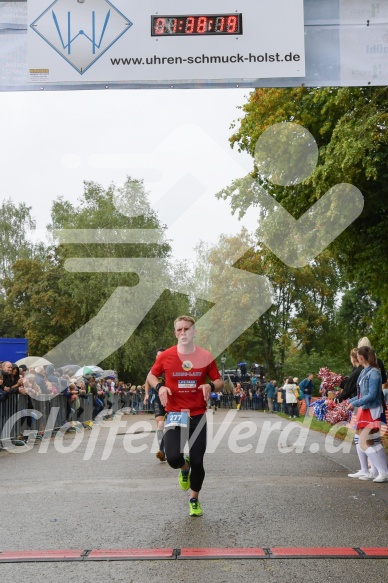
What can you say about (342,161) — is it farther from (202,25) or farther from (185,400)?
(185,400)

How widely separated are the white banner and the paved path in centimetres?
447

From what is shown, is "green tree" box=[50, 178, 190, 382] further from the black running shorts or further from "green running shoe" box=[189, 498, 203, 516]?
"green running shoe" box=[189, 498, 203, 516]

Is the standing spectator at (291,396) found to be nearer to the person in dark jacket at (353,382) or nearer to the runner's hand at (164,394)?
the person in dark jacket at (353,382)

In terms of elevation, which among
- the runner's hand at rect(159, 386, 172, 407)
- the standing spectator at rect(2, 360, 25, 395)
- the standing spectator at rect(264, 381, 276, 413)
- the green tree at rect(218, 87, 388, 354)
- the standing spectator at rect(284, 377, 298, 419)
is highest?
the green tree at rect(218, 87, 388, 354)

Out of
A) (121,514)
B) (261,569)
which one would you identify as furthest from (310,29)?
(261,569)

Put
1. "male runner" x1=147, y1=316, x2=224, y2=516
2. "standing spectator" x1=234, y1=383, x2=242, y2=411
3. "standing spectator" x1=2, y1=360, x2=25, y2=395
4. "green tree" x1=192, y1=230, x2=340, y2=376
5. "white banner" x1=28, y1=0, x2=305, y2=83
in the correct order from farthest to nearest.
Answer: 1. "green tree" x1=192, y1=230, x2=340, y2=376
2. "standing spectator" x1=234, y1=383, x2=242, y2=411
3. "standing spectator" x1=2, y1=360, x2=25, y2=395
4. "white banner" x1=28, y1=0, x2=305, y2=83
5. "male runner" x1=147, y1=316, x2=224, y2=516

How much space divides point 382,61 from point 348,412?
6.39 meters

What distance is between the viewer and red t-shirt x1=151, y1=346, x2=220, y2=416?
28.8 feet

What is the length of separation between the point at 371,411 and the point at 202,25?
16.4 feet

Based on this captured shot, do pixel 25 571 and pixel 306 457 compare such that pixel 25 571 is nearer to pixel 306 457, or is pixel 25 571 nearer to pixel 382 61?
pixel 382 61

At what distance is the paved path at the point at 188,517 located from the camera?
6.22m

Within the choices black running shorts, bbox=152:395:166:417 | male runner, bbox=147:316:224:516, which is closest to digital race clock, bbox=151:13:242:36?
male runner, bbox=147:316:224:516

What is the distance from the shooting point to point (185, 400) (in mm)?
8797

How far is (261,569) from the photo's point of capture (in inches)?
246
